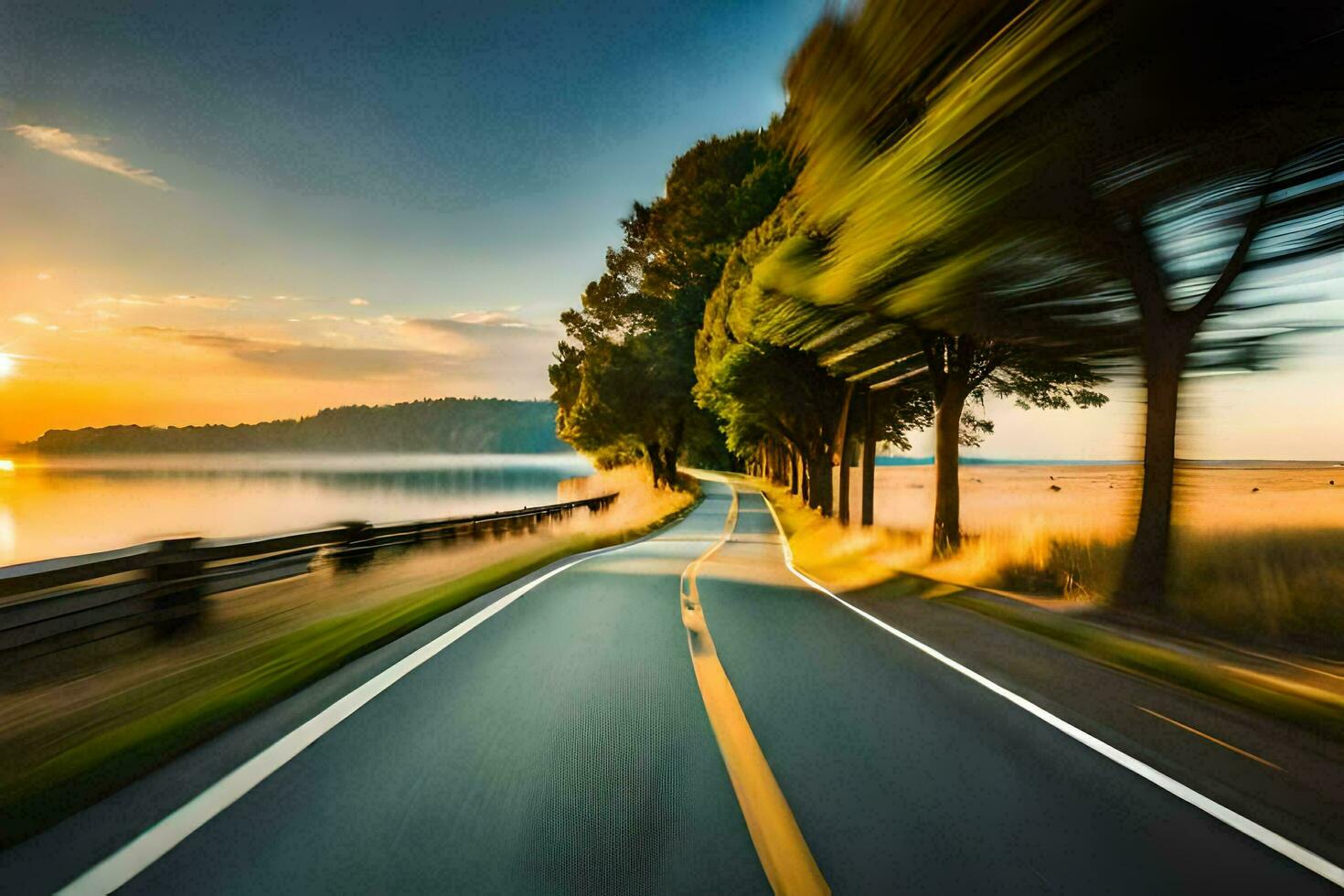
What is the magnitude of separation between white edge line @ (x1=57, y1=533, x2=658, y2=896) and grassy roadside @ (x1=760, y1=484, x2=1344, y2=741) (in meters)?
6.25

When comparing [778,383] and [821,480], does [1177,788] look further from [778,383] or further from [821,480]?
[821,480]

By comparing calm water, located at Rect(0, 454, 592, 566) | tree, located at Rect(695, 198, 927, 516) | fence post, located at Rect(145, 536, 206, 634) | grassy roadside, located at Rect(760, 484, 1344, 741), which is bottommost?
calm water, located at Rect(0, 454, 592, 566)

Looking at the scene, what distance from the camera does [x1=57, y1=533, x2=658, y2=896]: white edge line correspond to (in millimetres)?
2904

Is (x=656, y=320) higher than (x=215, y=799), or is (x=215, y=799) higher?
(x=656, y=320)

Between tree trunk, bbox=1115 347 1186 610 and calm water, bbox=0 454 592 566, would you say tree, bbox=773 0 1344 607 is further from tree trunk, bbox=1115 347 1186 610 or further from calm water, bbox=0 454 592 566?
calm water, bbox=0 454 592 566

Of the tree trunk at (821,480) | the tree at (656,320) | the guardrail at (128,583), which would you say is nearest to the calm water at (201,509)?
the tree at (656,320)

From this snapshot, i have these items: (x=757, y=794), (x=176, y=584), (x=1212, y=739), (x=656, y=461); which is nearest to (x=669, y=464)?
(x=656, y=461)

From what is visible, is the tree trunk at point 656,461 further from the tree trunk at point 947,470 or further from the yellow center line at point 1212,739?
the yellow center line at point 1212,739

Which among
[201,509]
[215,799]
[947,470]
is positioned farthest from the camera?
[201,509]

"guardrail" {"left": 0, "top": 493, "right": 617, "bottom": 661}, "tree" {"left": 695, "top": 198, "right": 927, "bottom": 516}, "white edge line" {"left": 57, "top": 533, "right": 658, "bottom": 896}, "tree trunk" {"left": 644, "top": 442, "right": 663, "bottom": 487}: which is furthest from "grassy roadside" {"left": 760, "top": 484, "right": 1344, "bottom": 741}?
"tree trunk" {"left": 644, "top": 442, "right": 663, "bottom": 487}

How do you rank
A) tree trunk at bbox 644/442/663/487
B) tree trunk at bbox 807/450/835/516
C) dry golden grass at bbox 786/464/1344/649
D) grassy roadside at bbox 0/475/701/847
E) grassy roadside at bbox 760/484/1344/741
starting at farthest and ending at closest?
tree trunk at bbox 644/442/663/487 → tree trunk at bbox 807/450/835/516 → dry golden grass at bbox 786/464/1344/649 → grassy roadside at bbox 760/484/1344/741 → grassy roadside at bbox 0/475/701/847

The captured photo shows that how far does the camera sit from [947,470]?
1523 cm

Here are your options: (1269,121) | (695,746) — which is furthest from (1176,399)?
(695,746)

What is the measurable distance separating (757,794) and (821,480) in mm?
26931
